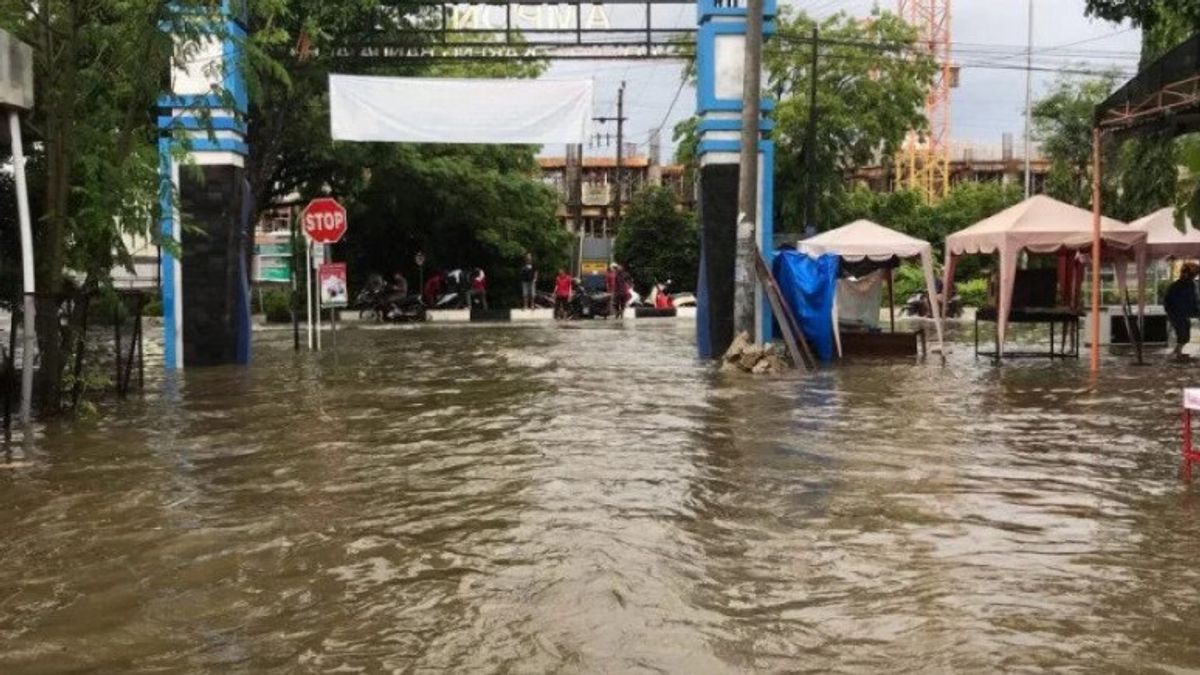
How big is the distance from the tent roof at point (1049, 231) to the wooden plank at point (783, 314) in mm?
3087

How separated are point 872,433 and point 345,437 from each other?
4.46 metres

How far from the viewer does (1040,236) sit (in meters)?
16.3

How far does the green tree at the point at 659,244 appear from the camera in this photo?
4869 cm

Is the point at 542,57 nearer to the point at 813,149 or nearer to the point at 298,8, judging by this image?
the point at 298,8

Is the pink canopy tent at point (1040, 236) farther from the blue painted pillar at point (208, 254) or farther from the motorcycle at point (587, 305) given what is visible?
the motorcycle at point (587, 305)

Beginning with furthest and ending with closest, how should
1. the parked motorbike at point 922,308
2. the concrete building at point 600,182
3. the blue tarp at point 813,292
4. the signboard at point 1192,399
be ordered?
the concrete building at point 600,182 < the parked motorbike at point 922,308 < the blue tarp at point 813,292 < the signboard at point 1192,399

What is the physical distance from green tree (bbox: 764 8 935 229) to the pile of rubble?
2468 centimetres

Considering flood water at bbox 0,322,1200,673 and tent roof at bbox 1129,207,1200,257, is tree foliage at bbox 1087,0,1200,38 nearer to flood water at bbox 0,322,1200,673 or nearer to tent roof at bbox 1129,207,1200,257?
tent roof at bbox 1129,207,1200,257

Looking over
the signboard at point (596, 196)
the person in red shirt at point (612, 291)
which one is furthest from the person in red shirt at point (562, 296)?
the signboard at point (596, 196)

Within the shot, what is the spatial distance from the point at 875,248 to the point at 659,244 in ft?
102

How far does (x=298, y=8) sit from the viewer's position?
831 inches

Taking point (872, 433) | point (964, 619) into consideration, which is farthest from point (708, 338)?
point (964, 619)

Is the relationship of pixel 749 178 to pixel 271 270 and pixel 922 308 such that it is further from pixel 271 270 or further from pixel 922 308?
pixel 271 270

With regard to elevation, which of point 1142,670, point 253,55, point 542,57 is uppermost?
point 542,57
